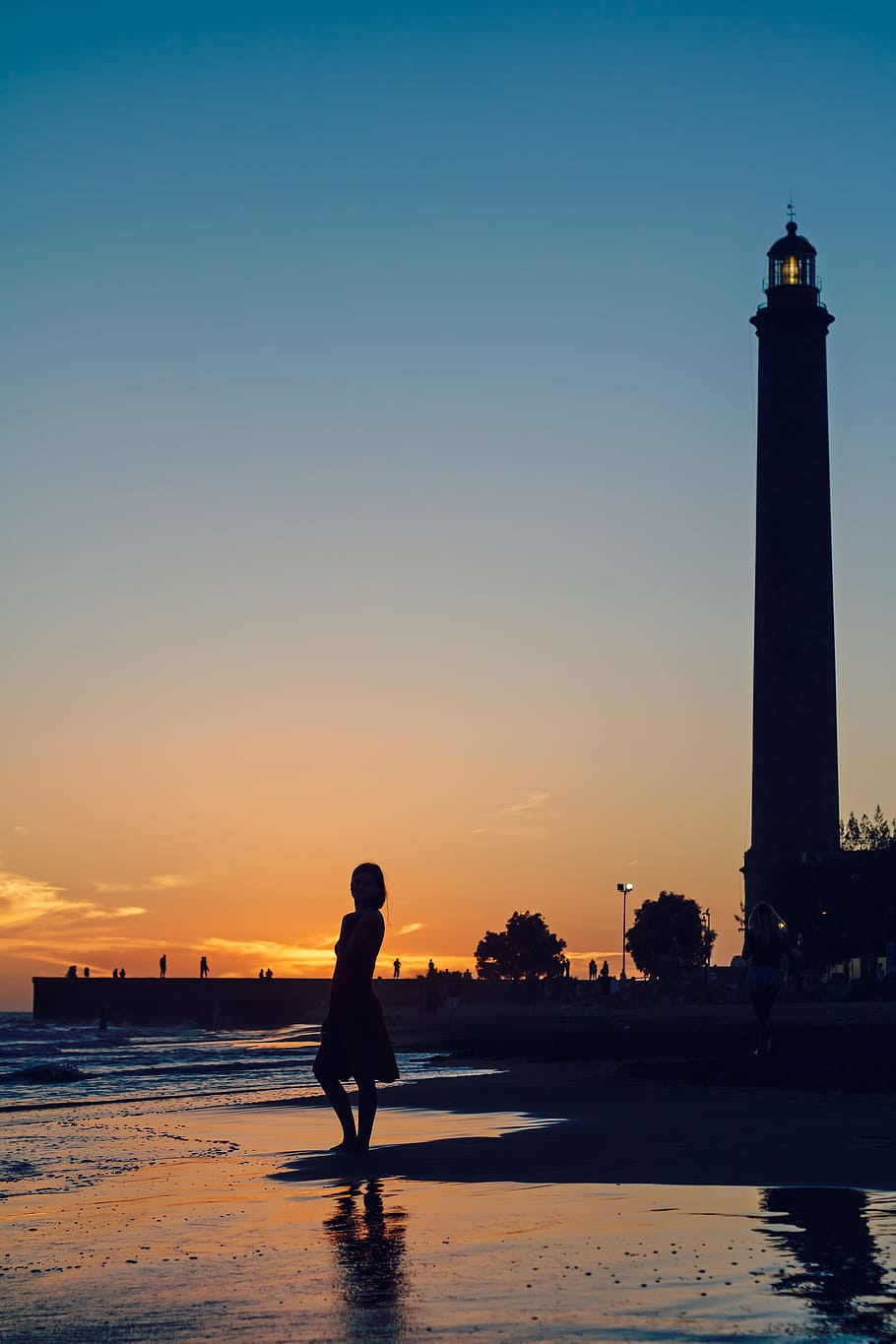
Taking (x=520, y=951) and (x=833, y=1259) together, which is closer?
(x=833, y=1259)

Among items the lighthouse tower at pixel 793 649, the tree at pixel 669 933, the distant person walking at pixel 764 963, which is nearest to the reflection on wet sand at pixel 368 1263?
the distant person walking at pixel 764 963

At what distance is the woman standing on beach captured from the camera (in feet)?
32.3

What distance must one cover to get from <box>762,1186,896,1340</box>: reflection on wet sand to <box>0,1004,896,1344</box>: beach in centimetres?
2

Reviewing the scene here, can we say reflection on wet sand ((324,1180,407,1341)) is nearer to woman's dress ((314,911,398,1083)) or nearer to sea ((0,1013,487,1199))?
woman's dress ((314,911,398,1083))

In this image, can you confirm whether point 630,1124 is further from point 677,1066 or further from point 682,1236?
point 677,1066

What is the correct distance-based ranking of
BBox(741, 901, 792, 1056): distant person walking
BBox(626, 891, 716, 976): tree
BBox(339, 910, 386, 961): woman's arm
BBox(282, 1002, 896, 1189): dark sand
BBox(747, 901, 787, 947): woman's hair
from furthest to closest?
BBox(626, 891, 716, 976): tree < BBox(747, 901, 787, 947): woman's hair < BBox(741, 901, 792, 1056): distant person walking < BBox(339, 910, 386, 961): woman's arm < BBox(282, 1002, 896, 1189): dark sand

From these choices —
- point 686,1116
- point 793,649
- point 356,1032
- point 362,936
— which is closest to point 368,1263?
point 356,1032

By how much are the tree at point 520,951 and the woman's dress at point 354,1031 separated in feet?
457

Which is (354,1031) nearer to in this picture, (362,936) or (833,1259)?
(362,936)

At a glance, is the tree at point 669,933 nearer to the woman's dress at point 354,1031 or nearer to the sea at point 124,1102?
the sea at point 124,1102

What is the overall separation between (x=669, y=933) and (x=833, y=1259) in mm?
139047

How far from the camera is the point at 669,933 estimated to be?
465 ft

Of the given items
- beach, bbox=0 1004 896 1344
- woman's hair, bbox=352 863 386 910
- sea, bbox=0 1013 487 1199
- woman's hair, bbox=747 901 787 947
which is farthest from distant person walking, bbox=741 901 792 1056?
woman's hair, bbox=352 863 386 910

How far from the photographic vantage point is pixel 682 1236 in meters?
6.39
